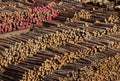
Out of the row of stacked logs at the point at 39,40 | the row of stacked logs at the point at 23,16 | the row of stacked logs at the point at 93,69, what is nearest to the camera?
the row of stacked logs at the point at 93,69

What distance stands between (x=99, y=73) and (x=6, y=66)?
4726 mm

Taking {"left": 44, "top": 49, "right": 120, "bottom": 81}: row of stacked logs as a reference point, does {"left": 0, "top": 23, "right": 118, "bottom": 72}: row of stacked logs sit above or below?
above

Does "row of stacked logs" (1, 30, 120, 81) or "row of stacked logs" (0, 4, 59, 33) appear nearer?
"row of stacked logs" (1, 30, 120, 81)

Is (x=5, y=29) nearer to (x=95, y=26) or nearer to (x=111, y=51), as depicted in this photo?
(x=95, y=26)

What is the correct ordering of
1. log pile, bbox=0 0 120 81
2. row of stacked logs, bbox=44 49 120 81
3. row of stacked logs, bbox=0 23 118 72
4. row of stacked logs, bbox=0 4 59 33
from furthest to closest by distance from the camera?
row of stacked logs, bbox=0 4 59 33
row of stacked logs, bbox=0 23 118 72
log pile, bbox=0 0 120 81
row of stacked logs, bbox=44 49 120 81

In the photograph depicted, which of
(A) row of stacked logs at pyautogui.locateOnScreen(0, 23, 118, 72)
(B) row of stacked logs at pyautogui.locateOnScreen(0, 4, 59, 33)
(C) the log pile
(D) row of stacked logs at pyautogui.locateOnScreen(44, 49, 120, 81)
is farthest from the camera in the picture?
(B) row of stacked logs at pyautogui.locateOnScreen(0, 4, 59, 33)

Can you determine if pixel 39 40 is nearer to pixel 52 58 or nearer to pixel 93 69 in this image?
pixel 52 58

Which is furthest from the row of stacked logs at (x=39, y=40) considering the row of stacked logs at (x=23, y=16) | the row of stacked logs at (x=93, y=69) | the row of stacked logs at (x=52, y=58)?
the row of stacked logs at (x=23, y=16)

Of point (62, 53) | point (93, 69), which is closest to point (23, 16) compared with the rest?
point (62, 53)

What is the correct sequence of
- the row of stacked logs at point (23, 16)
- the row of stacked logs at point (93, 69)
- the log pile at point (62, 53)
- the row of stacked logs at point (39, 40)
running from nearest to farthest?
the row of stacked logs at point (93, 69), the log pile at point (62, 53), the row of stacked logs at point (39, 40), the row of stacked logs at point (23, 16)

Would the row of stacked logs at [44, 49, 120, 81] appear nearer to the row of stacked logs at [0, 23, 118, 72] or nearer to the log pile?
the log pile

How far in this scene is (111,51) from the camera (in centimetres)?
1734

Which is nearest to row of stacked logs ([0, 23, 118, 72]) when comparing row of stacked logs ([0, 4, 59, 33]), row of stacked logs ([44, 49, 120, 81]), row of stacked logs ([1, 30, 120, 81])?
row of stacked logs ([1, 30, 120, 81])

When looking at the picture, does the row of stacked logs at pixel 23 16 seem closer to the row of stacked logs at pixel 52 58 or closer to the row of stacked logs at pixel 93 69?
the row of stacked logs at pixel 52 58
